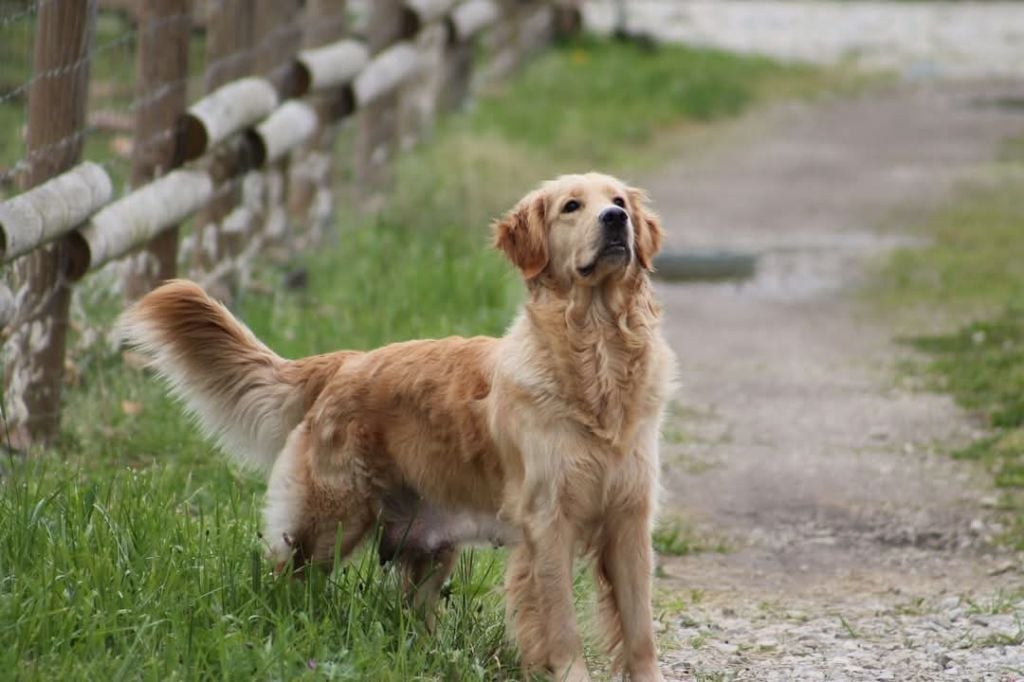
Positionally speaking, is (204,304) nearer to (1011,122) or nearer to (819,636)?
(819,636)

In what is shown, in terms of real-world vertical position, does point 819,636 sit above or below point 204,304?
below

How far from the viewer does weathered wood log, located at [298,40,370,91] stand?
32.6ft

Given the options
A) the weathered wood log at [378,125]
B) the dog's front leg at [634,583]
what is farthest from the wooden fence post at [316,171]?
the dog's front leg at [634,583]

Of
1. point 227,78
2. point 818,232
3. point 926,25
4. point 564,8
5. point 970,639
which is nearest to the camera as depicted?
point 970,639

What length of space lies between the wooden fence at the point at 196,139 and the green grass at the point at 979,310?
11.1ft

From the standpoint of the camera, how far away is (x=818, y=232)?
1246 centimetres

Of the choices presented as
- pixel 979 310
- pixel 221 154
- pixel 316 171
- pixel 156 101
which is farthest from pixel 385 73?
pixel 979 310

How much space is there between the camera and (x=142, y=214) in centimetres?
729

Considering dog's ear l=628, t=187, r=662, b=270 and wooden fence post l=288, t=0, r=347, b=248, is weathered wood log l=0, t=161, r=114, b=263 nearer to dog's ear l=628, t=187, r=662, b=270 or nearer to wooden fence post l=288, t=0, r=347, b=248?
dog's ear l=628, t=187, r=662, b=270

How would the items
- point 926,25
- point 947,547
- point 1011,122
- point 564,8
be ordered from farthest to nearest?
point 926,25 → point 564,8 → point 1011,122 → point 947,547

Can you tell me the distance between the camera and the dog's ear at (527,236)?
5.18 meters

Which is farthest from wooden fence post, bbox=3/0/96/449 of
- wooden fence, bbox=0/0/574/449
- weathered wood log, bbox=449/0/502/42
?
weathered wood log, bbox=449/0/502/42

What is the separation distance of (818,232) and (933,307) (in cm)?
229

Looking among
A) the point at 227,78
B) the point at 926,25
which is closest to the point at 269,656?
the point at 227,78
